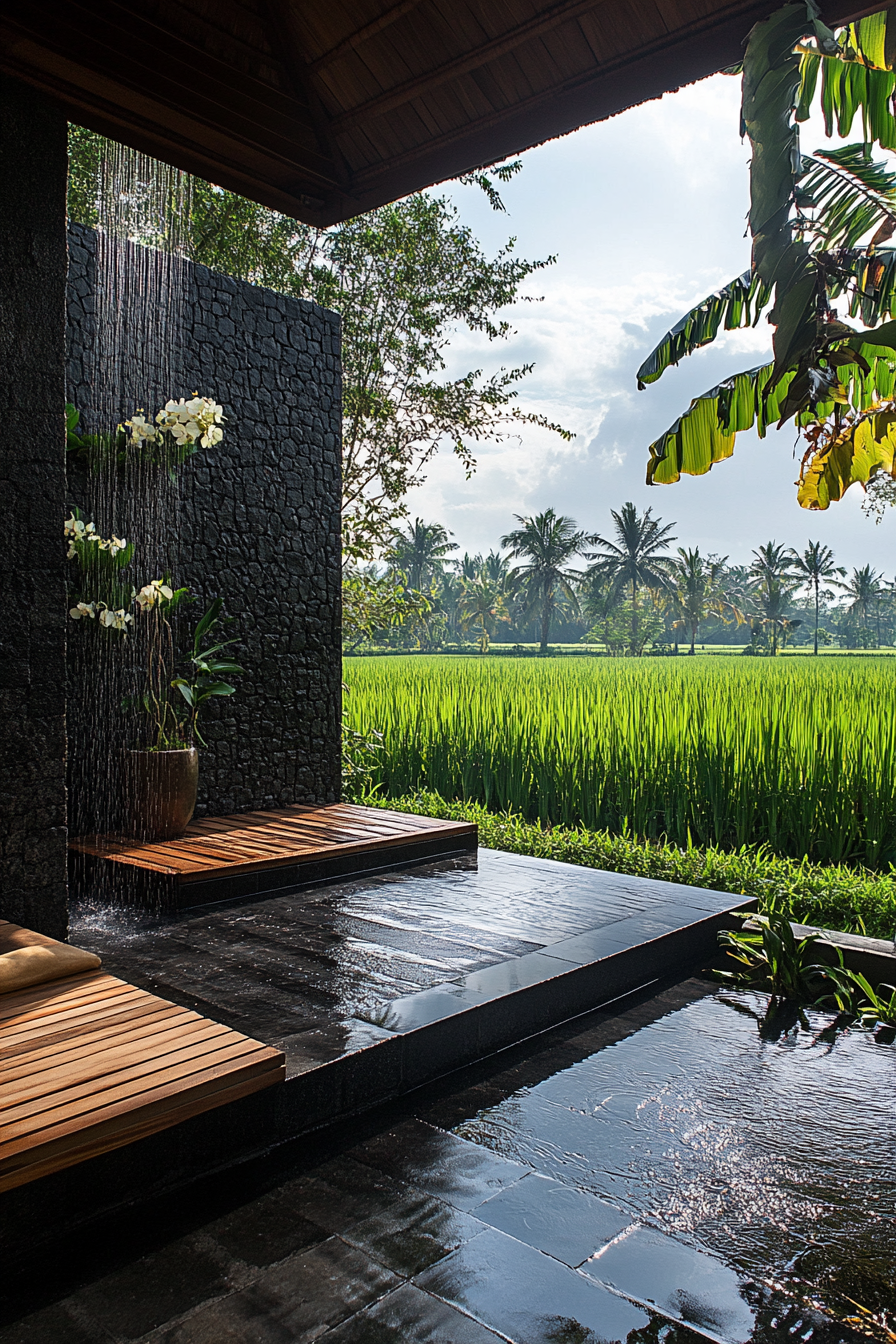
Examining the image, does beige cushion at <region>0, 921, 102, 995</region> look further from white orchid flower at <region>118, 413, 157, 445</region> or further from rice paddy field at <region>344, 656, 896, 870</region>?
rice paddy field at <region>344, 656, 896, 870</region>

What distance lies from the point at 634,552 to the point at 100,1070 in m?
41.1

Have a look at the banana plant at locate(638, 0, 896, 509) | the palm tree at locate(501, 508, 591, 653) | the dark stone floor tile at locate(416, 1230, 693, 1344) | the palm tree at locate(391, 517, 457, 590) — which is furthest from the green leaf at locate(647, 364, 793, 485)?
the palm tree at locate(391, 517, 457, 590)

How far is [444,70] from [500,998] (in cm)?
256

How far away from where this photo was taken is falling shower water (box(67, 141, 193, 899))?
4.42 meters

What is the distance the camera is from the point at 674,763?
5.84 m

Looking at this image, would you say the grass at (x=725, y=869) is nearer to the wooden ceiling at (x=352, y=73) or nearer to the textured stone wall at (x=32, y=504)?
the textured stone wall at (x=32, y=504)

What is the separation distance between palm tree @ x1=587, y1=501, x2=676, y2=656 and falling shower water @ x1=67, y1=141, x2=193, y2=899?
3710cm

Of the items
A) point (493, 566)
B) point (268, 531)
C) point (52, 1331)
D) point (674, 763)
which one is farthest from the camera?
point (493, 566)

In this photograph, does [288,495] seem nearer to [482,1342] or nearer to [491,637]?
[482,1342]

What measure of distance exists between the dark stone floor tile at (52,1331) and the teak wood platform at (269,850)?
7.09 feet

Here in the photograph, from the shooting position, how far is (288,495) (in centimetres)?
547

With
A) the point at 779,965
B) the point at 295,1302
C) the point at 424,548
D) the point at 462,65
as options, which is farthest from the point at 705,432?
the point at 424,548

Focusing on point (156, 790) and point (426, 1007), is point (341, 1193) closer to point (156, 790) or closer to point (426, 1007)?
point (426, 1007)

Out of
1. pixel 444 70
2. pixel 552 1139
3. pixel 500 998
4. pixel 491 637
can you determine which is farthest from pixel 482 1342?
pixel 491 637
